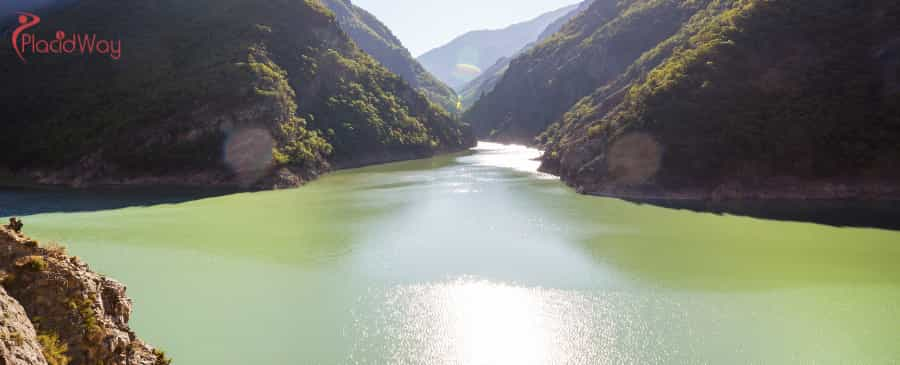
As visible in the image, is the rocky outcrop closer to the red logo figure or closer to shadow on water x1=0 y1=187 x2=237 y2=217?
shadow on water x1=0 y1=187 x2=237 y2=217

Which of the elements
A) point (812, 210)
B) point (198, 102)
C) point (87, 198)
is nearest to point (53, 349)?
point (812, 210)

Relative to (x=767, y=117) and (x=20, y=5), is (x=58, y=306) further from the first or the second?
(x=20, y=5)

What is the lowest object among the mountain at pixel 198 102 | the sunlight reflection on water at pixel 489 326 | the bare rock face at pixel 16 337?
the sunlight reflection on water at pixel 489 326

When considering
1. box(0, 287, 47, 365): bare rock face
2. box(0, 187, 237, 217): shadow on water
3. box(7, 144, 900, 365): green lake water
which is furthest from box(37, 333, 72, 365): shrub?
box(0, 187, 237, 217): shadow on water

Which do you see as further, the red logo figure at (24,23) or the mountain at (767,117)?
the red logo figure at (24,23)

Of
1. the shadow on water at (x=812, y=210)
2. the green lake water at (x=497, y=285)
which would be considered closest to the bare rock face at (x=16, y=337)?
the green lake water at (x=497, y=285)

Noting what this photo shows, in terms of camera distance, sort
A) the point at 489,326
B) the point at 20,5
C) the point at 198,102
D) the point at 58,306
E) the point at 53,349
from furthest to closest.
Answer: the point at 20,5
the point at 198,102
the point at 489,326
the point at 58,306
the point at 53,349

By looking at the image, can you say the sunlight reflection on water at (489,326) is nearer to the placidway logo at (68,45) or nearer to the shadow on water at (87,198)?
the shadow on water at (87,198)

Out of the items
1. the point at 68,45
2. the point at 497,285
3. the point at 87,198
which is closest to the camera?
the point at 497,285
